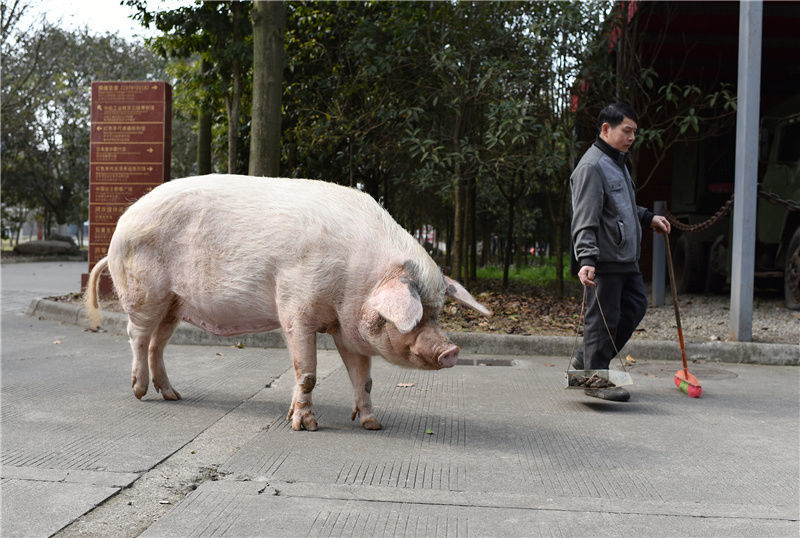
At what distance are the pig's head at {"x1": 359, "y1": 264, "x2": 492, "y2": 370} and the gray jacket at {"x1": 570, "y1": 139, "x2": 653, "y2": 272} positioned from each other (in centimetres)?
129

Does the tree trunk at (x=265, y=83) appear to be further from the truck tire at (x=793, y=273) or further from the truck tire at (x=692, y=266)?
the truck tire at (x=692, y=266)

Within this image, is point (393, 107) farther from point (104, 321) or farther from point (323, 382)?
point (323, 382)

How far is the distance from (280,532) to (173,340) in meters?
4.75

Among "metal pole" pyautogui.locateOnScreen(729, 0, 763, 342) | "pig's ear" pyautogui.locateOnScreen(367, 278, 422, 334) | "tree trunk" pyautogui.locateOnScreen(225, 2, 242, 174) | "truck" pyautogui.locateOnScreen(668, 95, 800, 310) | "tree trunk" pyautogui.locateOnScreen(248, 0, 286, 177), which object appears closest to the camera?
"pig's ear" pyautogui.locateOnScreen(367, 278, 422, 334)

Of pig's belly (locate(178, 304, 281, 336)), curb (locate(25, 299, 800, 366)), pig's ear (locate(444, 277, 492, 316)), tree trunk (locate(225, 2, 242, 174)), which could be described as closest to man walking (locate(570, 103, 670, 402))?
pig's ear (locate(444, 277, 492, 316))

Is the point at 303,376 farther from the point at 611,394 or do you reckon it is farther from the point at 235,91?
the point at 235,91

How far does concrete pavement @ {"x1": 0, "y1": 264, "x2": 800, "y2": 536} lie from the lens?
2684mm

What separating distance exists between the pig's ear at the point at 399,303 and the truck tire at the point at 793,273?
22.0 feet

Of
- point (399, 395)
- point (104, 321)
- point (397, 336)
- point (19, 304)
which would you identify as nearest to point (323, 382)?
point (399, 395)

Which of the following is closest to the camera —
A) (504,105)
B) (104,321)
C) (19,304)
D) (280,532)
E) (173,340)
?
(280,532)

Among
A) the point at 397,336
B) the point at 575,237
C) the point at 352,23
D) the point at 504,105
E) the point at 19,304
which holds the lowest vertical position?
the point at 19,304

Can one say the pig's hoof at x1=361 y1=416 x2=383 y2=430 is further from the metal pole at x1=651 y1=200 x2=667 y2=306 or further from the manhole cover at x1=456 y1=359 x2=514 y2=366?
the metal pole at x1=651 y1=200 x2=667 y2=306

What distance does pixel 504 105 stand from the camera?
8.46 metres

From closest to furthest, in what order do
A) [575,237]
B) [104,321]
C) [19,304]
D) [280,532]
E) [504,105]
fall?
1. [280,532]
2. [575,237]
3. [104,321]
4. [504,105]
5. [19,304]
